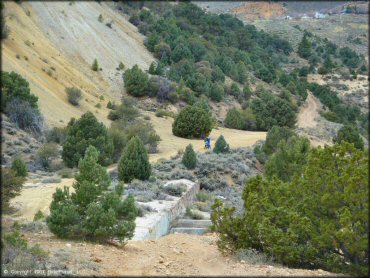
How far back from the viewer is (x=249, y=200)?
1255cm

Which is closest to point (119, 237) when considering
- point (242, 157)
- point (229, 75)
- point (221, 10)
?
point (242, 157)

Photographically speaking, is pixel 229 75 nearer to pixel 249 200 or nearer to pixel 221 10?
pixel 221 10

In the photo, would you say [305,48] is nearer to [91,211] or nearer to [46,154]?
[46,154]

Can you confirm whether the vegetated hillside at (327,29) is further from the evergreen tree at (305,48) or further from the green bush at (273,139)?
the green bush at (273,139)

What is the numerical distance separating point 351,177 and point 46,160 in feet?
71.2

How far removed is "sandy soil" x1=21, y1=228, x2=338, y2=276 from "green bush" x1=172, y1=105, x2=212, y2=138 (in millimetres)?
28612

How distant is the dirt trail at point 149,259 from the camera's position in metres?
9.29

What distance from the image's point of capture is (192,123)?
42.4m

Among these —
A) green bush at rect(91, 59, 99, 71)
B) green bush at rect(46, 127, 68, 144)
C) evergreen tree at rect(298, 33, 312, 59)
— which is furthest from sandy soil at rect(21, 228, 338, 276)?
evergreen tree at rect(298, 33, 312, 59)

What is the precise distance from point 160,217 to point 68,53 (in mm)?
38894

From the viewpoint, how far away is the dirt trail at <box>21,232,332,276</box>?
30.5 feet

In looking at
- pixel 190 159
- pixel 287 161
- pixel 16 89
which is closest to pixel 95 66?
pixel 16 89

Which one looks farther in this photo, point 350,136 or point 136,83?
point 136,83

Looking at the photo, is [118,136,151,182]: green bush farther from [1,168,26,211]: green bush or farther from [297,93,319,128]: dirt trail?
[297,93,319,128]: dirt trail
